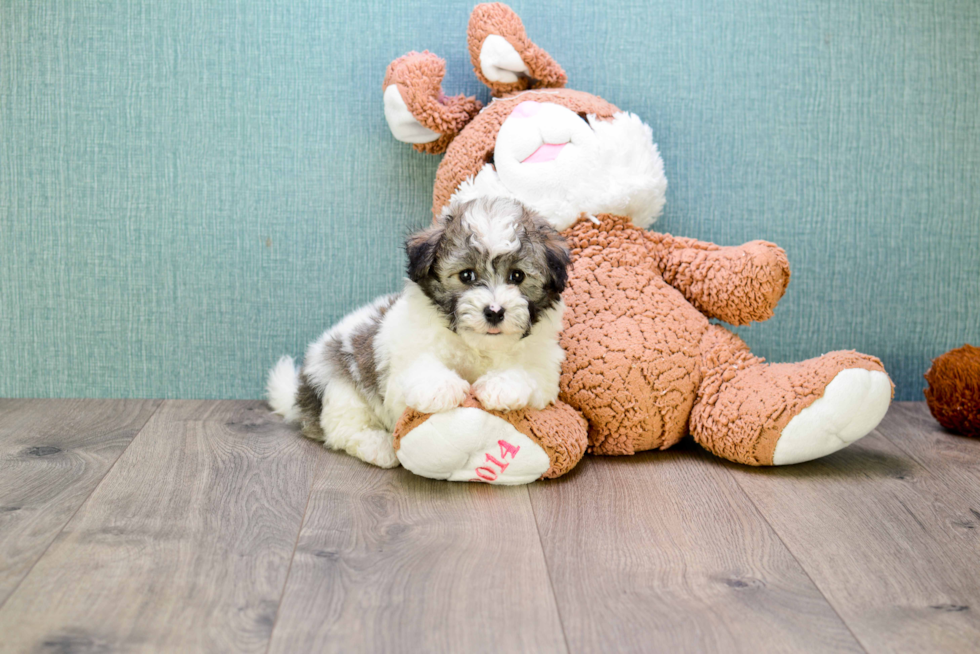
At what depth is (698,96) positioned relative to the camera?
88.1 inches

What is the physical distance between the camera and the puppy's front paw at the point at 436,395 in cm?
161

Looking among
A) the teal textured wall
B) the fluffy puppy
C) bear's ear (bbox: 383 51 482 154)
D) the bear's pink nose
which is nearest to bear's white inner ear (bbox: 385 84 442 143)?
bear's ear (bbox: 383 51 482 154)

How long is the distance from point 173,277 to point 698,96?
148 centimetres

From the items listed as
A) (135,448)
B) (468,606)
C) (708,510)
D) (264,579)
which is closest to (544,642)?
(468,606)

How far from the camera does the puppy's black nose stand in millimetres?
1542

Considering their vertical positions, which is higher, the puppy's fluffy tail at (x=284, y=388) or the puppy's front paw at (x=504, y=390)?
the puppy's front paw at (x=504, y=390)

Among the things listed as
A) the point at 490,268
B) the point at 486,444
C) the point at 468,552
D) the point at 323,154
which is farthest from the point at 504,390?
the point at 323,154

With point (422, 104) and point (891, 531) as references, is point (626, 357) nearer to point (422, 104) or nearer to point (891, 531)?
point (891, 531)

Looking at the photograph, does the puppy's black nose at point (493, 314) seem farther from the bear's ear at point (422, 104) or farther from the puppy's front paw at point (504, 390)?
the bear's ear at point (422, 104)

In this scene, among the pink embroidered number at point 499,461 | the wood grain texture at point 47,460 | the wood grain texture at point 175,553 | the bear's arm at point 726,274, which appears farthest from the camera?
the bear's arm at point 726,274

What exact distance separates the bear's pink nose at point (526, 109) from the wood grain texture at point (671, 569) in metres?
0.82

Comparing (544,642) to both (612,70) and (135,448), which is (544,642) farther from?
(612,70)

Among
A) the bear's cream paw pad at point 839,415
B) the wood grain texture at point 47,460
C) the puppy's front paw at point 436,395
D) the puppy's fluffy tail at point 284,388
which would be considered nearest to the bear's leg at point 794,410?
the bear's cream paw pad at point 839,415

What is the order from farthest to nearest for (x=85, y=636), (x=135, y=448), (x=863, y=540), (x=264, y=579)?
(x=135, y=448) → (x=863, y=540) → (x=264, y=579) → (x=85, y=636)
